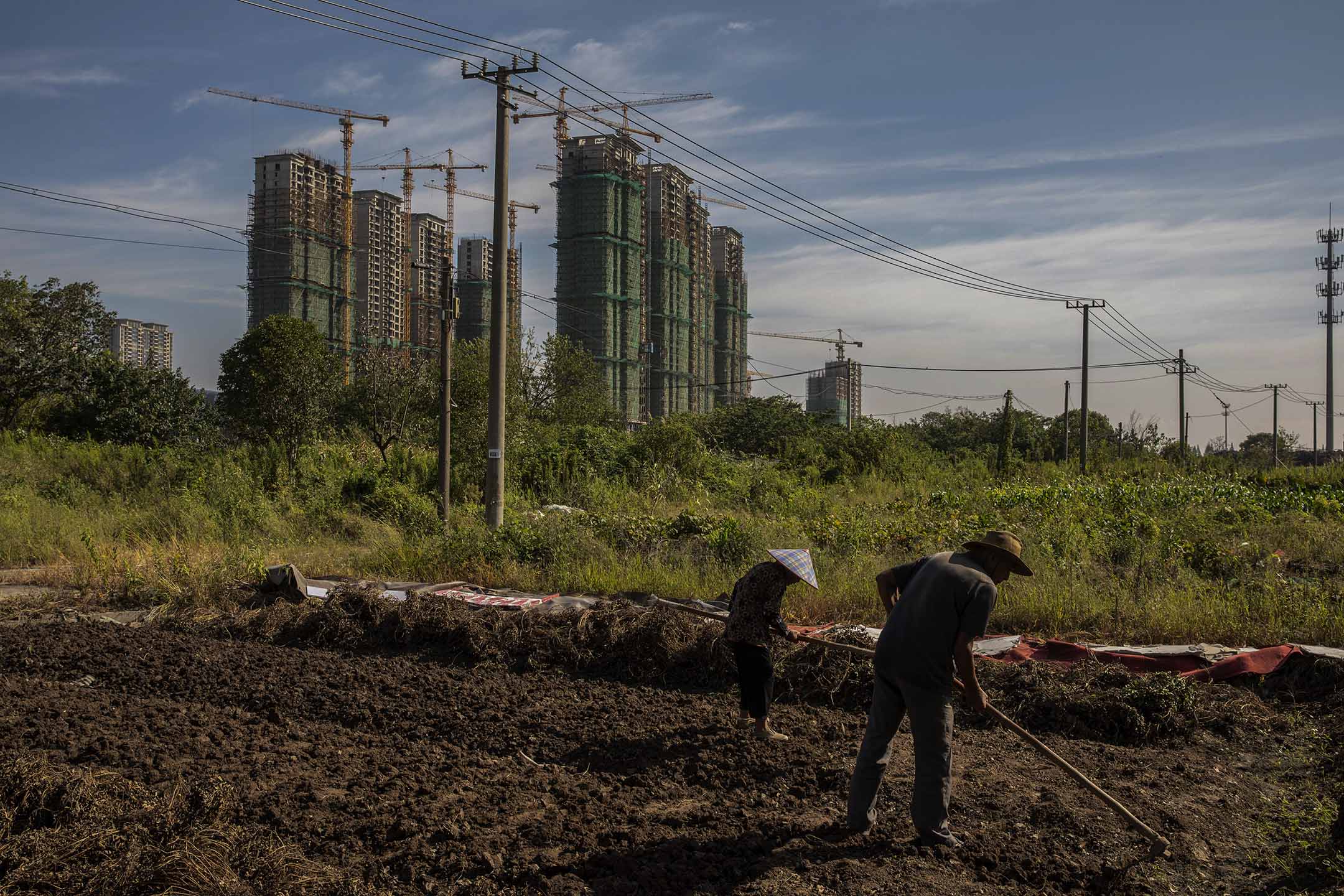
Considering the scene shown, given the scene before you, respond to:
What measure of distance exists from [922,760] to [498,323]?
405 inches

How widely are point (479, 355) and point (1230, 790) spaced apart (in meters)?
21.0

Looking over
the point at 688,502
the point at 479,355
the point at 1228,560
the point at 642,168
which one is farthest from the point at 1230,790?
the point at 642,168

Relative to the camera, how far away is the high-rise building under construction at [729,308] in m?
97.1

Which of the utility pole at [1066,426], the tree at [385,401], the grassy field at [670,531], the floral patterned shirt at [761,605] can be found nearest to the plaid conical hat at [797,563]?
the floral patterned shirt at [761,605]

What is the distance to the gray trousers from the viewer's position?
14.0ft

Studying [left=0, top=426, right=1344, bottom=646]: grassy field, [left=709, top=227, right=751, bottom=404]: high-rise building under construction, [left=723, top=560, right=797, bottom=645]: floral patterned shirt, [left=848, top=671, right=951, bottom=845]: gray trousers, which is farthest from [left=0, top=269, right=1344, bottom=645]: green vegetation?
[left=709, top=227, right=751, bottom=404]: high-rise building under construction

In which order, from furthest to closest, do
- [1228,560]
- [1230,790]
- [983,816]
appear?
1. [1228,560]
2. [1230,790]
3. [983,816]

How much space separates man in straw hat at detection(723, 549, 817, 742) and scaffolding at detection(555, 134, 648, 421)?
56.9 meters

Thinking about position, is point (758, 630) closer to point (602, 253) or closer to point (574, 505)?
point (574, 505)

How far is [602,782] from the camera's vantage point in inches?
204

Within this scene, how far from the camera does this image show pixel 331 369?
23.0m

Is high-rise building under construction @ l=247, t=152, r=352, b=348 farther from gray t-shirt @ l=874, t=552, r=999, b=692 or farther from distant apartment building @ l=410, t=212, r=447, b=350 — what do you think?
gray t-shirt @ l=874, t=552, r=999, b=692

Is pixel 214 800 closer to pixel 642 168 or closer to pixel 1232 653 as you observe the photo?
pixel 1232 653

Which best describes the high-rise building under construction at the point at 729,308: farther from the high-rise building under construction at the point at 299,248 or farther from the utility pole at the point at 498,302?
the utility pole at the point at 498,302
